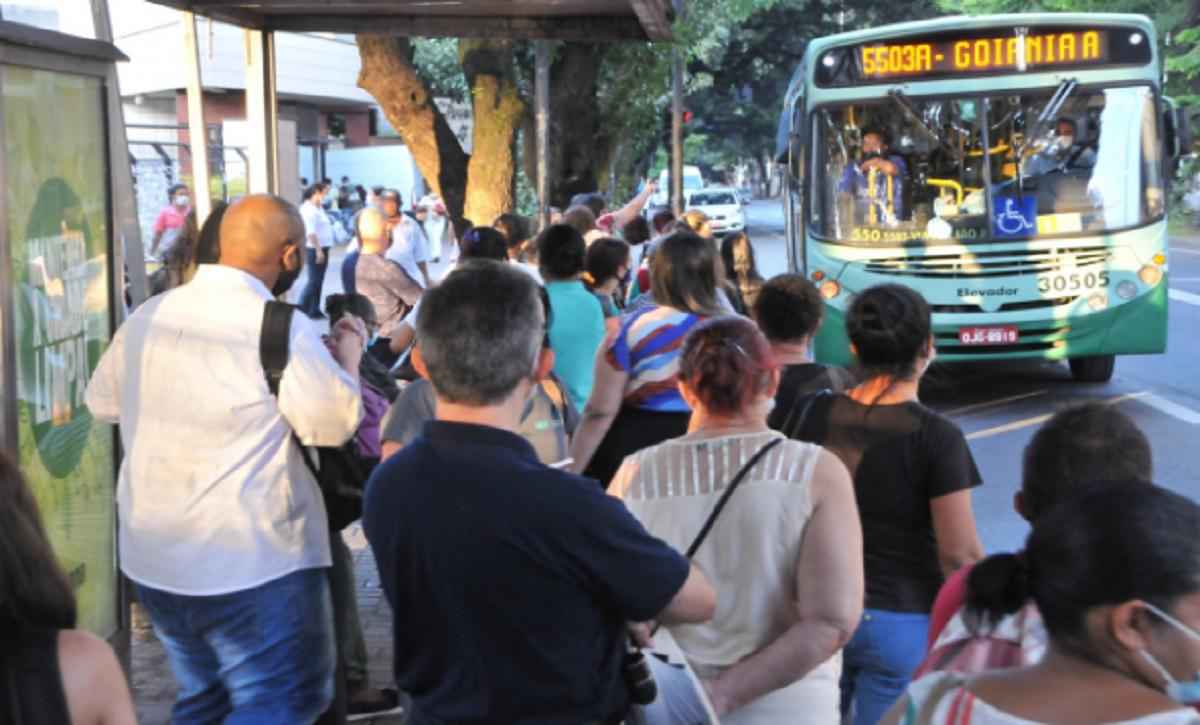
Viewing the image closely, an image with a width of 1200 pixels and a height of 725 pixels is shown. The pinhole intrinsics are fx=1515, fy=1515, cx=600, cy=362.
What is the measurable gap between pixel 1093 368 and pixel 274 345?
35.5ft

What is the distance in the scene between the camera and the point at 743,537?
122 inches

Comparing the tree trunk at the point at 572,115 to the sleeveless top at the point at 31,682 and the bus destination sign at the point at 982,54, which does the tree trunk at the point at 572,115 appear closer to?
the bus destination sign at the point at 982,54

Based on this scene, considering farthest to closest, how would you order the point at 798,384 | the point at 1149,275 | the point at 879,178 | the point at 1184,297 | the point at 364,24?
1. the point at 1184,297
2. the point at 879,178
3. the point at 1149,275
4. the point at 364,24
5. the point at 798,384

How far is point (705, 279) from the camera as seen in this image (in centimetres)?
516

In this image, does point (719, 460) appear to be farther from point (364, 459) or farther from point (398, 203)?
point (398, 203)

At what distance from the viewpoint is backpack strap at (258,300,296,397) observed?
376 centimetres

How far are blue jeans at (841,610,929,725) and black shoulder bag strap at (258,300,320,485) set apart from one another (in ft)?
5.19

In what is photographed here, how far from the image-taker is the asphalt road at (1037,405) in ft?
30.1

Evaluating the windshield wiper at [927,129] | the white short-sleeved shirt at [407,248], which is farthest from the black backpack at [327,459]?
the windshield wiper at [927,129]

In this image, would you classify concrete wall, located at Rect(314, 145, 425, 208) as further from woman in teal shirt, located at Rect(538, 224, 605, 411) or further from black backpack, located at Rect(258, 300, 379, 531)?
black backpack, located at Rect(258, 300, 379, 531)

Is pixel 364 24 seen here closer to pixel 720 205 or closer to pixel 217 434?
pixel 217 434

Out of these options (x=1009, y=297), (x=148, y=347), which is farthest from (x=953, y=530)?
(x=1009, y=297)

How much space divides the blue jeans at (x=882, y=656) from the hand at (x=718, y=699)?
2.51 feet

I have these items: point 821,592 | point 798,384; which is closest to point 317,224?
point 798,384
